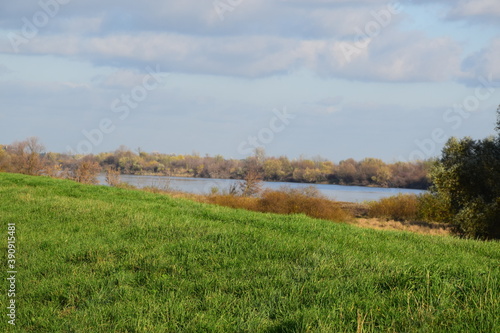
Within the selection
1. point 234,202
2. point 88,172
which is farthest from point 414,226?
point 88,172

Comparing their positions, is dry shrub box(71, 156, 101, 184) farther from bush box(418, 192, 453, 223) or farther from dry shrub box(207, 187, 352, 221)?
bush box(418, 192, 453, 223)

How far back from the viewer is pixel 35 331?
598 cm

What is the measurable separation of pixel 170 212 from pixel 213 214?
135 centimetres

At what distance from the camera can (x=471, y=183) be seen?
26.2 m

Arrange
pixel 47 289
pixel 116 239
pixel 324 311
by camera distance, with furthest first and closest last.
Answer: pixel 116 239
pixel 47 289
pixel 324 311

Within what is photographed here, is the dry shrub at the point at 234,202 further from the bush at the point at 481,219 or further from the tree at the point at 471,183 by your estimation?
the bush at the point at 481,219

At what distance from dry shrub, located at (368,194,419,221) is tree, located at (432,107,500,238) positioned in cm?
1032

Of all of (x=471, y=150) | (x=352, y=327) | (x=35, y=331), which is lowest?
(x=35, y=331)

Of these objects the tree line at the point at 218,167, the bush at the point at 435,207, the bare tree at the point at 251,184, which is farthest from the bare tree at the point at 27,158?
the bush at the point at 435,207

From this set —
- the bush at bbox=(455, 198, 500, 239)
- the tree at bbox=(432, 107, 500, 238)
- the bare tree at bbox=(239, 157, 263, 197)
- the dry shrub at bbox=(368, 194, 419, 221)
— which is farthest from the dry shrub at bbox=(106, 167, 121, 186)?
the bush at bbox=(455, 198, 500, 239)

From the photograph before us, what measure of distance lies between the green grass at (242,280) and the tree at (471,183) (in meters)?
14.6

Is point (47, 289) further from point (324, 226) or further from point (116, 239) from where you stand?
point (324, 226)

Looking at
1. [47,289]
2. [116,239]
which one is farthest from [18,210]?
[47,289]

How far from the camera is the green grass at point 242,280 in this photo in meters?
5.29
